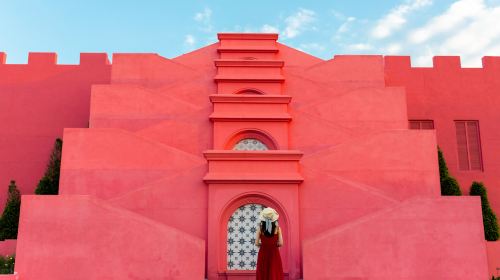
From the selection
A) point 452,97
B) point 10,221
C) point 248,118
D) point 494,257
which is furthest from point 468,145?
point 10,221

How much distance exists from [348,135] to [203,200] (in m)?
6.09

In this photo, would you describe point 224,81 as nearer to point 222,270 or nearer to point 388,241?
point 222,270

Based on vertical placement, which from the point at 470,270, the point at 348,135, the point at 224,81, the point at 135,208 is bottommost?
the point at 470,270

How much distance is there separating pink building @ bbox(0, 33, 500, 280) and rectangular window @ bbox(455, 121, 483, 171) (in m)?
0.04

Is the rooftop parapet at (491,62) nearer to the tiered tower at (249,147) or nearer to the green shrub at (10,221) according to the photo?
the tiered tower at (249,147)

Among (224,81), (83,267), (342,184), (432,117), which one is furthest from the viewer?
(432,117)

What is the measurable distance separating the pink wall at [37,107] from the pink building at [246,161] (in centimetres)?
6

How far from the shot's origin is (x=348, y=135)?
17.7m

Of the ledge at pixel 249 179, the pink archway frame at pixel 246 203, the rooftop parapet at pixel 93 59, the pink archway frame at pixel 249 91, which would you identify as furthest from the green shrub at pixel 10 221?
the pink archway frame at pixel 249 91

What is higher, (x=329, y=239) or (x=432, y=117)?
(x=432, y=117)

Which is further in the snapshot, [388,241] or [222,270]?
[222,270]

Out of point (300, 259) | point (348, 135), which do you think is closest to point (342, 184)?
point (300, 259)

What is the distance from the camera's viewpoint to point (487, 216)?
1848cm

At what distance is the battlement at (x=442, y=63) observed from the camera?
22312 mm
